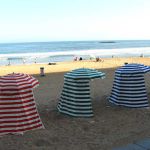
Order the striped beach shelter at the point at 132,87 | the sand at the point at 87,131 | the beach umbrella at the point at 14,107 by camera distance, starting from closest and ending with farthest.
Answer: the sand at the point at 87,131
the beach umbrella at the point at 14,107
the striped beach shelter at the point at 132,87

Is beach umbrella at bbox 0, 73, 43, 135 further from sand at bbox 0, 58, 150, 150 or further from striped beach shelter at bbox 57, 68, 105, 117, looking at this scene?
striped beach shelter at bbox 57, 68, 105, 117

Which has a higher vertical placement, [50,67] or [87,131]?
[87,131]

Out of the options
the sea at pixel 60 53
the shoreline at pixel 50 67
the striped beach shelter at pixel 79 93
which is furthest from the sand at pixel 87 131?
the sea at pixel 60 53

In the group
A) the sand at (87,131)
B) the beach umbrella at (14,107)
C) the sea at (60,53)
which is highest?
the beach umbrella at (14,107)

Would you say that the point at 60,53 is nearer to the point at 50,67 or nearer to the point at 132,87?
the point at 50,67

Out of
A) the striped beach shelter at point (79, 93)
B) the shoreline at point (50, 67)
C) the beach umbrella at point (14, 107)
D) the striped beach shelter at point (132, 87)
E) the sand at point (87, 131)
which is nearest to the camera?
the sand at point (87, 131)

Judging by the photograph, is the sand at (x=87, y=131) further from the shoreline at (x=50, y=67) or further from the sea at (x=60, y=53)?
the sea at (x=60, y=53)

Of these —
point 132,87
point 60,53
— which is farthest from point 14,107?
point 60,53

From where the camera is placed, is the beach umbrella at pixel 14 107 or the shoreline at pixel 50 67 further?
the shoreline at pixel 50 67

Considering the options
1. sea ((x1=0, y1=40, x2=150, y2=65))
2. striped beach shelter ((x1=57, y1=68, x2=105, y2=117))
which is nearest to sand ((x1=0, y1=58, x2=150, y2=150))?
striped beach shelter ((x1=57, y1=68, x2=105, y2=117))

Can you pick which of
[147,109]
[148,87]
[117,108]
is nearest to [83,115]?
[117,108]

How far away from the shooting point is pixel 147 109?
8602 mm

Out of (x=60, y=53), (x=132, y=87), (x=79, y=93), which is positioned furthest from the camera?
(x=60, y=53)

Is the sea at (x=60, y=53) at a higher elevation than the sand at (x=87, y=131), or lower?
lower
